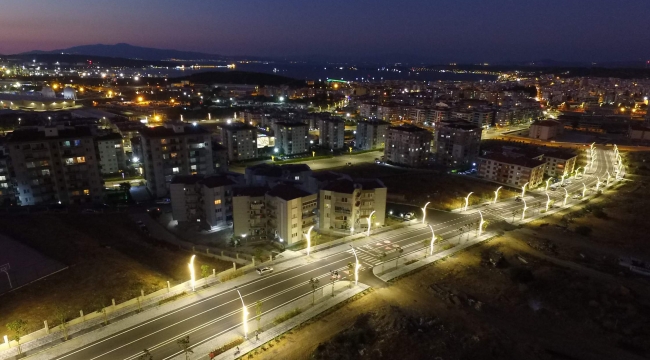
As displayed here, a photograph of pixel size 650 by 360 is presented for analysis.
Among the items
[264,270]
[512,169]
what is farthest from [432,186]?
[264,270]

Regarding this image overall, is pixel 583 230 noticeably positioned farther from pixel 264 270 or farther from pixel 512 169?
pixel 264 270

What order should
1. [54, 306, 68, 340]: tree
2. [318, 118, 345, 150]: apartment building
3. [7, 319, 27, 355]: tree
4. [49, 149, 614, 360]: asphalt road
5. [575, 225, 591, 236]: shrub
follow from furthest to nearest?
[318, 118, 345, 150]: apartment building
[575, 225, 591, 236]: shrub
[54, 306, 68, 340]: tree
[49, 149, 614, 360]: asphalt road
[7, 319, 27, 355]: tree

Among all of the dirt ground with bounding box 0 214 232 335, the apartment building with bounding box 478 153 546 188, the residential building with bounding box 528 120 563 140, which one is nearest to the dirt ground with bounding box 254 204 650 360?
the dirt ground with bounding box 0 214 232 335

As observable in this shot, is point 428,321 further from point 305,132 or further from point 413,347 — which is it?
point 305,132

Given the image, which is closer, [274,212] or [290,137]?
[274,212]

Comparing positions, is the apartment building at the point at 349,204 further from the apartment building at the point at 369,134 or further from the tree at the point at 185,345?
the apartment building at the point at 369,134

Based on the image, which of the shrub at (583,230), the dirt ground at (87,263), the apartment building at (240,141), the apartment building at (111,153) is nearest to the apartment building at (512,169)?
the shrub at (583,230)

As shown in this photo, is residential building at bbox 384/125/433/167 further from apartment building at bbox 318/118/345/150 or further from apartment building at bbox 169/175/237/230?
apartment building at bbox 169/175/237/230
